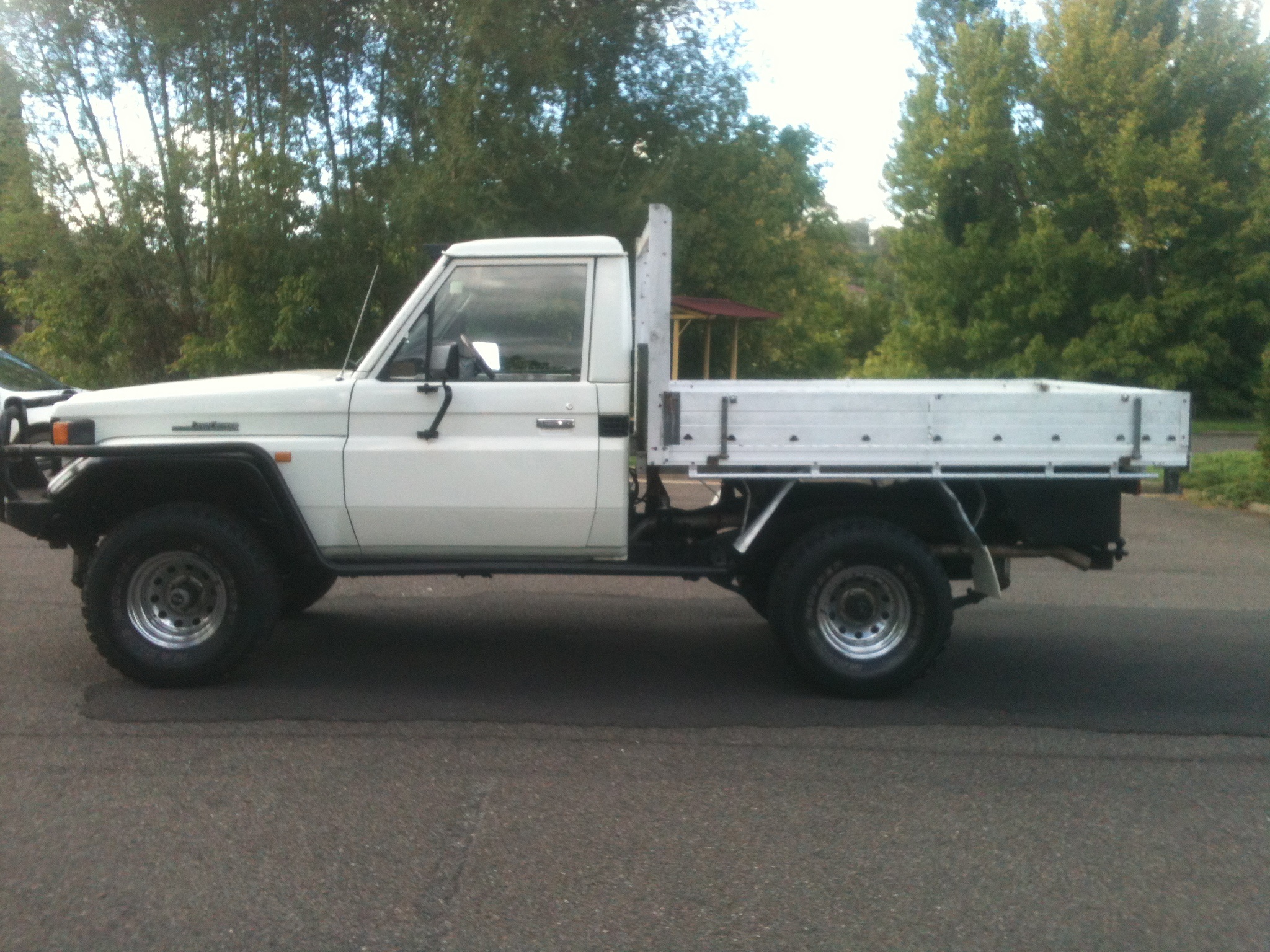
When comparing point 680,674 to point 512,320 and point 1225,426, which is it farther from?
point 1225,426

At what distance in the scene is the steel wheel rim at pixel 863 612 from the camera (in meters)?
6.15

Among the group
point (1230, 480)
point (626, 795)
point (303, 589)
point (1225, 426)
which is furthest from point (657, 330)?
point (1225, 426)

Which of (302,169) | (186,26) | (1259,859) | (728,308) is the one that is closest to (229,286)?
(302,169)

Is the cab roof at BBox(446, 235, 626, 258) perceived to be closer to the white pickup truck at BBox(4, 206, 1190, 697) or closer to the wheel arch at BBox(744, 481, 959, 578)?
the white pickup truck at BBox(4, 206, 1190, 697)

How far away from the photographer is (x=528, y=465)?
19.7ft

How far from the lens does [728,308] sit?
858 inches

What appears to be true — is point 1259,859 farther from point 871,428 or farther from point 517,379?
point 517,379

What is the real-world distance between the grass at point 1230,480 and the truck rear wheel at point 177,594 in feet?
36.1

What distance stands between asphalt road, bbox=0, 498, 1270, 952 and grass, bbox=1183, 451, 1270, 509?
7303 mm

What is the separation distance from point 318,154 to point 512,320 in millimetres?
12625

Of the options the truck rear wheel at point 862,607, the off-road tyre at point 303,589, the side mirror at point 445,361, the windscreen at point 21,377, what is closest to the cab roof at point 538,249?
the side mirror at point 445,361

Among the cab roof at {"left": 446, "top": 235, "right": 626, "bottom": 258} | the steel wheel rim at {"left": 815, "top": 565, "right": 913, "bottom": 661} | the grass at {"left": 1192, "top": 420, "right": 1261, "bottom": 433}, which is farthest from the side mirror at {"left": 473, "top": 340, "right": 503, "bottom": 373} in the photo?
the grass at {"left": 1192, "top": 420, "right": 1261, "bottom": 433}

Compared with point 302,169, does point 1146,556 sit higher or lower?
lower

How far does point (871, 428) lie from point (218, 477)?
3.18 m
